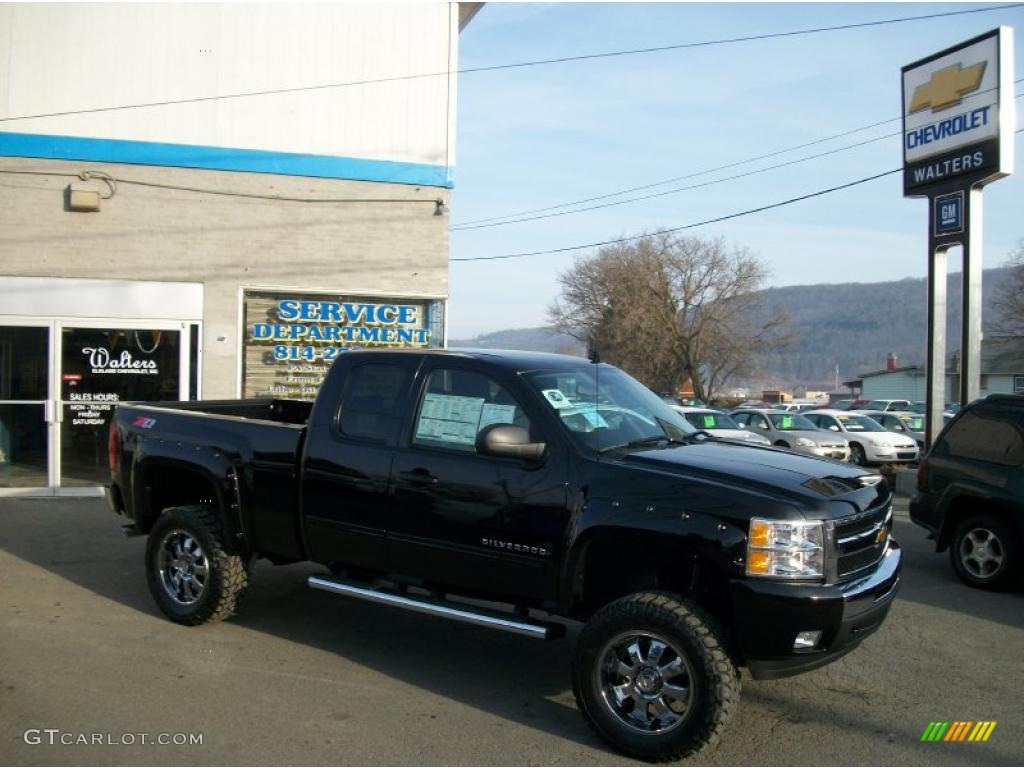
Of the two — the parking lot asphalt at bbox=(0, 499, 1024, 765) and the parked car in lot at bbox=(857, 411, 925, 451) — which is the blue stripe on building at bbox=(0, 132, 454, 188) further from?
the parked car in lot at bbox=(857, 411, 925, 451)

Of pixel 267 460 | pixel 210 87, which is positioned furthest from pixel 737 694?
pixel 210 87

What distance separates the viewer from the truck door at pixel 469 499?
5.04 meters

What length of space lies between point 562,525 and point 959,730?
239 cm

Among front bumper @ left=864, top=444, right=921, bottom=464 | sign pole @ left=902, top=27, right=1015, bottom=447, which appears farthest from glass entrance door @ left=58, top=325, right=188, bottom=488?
front bumper @ left=864, top=444, right=921, bottom=464

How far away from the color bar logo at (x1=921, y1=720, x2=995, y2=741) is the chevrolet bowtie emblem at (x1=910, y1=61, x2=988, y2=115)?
39.3ft

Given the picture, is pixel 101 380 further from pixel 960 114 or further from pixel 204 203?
pixel 960 114

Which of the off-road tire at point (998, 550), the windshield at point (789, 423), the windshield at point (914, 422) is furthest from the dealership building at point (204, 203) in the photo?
the windshield at point (914, 422)

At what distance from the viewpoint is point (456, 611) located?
17.2 ft

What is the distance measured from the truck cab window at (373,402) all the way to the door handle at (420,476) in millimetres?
305

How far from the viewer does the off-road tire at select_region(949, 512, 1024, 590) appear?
7.95 m

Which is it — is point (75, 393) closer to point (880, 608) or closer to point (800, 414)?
point (880, 608)

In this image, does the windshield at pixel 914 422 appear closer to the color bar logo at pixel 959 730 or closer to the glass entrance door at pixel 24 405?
the glass entrance door at pixel 24 405

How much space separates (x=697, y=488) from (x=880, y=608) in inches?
48.8

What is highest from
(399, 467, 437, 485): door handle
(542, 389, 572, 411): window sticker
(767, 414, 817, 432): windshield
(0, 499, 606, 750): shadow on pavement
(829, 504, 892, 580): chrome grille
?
(542, 389, 572, 411): window sticker
